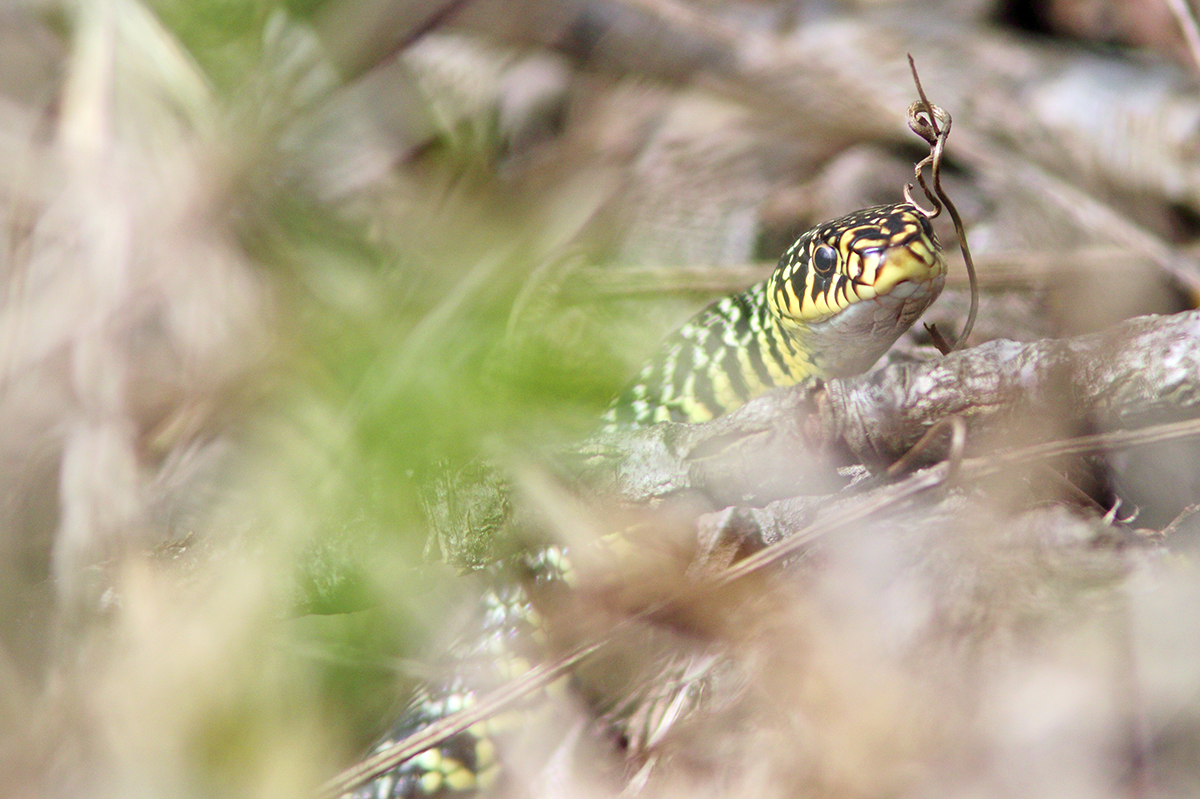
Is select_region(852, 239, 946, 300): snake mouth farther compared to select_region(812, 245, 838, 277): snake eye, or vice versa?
select_region(812, 245, 838, 277): snake eye

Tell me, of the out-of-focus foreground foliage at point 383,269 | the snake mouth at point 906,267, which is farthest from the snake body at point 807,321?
the out-of-focus foreground foliage at point 383,269

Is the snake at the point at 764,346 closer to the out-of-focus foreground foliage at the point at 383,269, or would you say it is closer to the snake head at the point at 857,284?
the snake head at the point at 857,284

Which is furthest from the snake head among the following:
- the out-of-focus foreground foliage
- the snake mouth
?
the out-of-focus foreground foliage

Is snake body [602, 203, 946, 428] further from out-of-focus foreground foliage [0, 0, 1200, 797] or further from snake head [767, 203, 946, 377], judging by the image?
out-of-focus foreground foliage [0, 0, 1200, 797]

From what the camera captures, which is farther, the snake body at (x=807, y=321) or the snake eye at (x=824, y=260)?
the snake eye at (x=824, y=260)

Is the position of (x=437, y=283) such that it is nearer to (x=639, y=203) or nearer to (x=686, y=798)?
(x=639, y=203)

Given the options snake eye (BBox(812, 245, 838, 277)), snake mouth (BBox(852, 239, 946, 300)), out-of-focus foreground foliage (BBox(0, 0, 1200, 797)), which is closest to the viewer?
out-of-focus foreground foliage (BBox(0, 0, 1200, 797))

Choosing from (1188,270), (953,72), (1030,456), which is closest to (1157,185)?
(1188,270)
